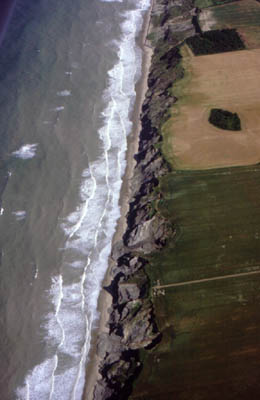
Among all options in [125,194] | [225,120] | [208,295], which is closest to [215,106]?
[225,120]

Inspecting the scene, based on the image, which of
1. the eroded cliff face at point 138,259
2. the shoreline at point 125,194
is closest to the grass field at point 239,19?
the shoreline at point 125,194

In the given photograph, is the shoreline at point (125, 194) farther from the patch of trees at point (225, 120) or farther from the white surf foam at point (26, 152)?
the white surf foam at point (26, 152)

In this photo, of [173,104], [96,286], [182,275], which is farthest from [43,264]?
[173,104]

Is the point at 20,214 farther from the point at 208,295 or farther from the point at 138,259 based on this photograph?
the point at 208,295

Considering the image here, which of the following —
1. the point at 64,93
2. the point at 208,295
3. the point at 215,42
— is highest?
the point at 215,42

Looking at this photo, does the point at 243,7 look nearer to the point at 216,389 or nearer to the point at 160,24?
the point at 160,24

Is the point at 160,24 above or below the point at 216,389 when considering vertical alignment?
above

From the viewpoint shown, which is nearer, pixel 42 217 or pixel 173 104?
pixel 42 217

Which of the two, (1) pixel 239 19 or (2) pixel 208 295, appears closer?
(2) pixel 208 295
